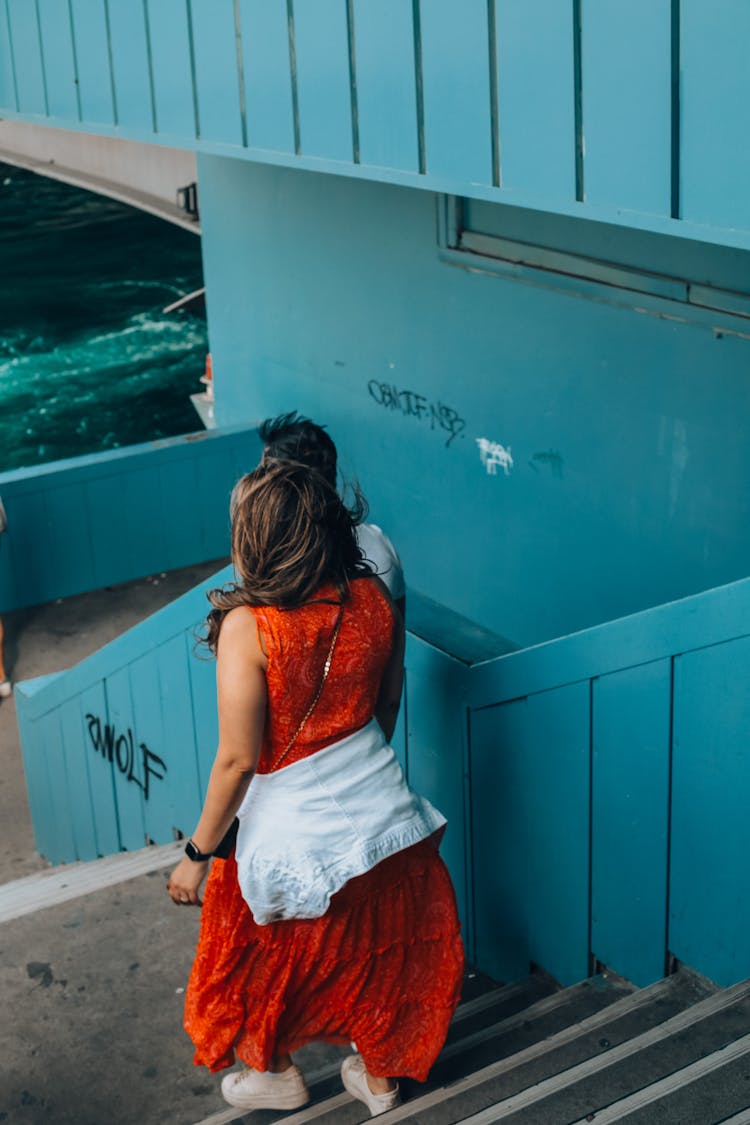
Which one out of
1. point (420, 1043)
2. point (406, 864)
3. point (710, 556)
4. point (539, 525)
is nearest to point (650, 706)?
point (406, 864)

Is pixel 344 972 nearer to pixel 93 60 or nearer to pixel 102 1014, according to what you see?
pixel 102 1014

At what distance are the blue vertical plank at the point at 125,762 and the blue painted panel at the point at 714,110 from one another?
3.13 m

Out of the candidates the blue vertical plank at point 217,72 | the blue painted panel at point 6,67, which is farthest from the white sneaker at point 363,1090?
the blue painted panel at point 6,67

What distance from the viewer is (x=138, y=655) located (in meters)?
5.38

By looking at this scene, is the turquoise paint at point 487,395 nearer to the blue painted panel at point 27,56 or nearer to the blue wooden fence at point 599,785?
the blue painted panel at point 27,56

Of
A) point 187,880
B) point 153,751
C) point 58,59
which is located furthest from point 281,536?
point 58,59

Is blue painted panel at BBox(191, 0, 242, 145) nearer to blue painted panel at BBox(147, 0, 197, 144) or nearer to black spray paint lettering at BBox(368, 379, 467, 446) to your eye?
blue painted panel at BBox(147, 0, 197, 144)

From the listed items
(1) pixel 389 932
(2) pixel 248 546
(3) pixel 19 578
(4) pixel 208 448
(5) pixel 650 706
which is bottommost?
(3) pixel 19 578

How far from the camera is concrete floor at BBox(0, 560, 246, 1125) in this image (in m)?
3.67

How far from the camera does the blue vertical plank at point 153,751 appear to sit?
529cm

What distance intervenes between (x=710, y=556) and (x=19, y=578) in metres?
5.16

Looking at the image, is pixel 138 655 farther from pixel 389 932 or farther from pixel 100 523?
pixel 100 523

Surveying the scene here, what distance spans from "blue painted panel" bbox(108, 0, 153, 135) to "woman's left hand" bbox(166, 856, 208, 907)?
4.67 metres

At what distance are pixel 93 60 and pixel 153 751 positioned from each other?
152 inches
